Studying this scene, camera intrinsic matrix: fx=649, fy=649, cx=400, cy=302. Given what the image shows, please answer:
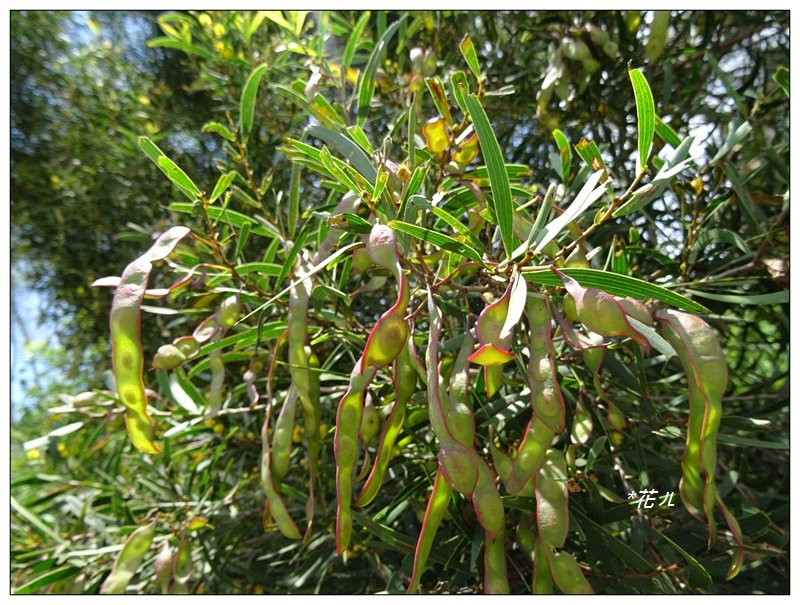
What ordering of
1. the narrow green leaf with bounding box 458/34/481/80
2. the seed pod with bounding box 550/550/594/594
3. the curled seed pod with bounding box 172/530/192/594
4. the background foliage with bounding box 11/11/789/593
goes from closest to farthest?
the seed pod with bounding box 550/550/594/594 < the narrow green leaf with bounding box 458/34/481/80 < the background foliage with bounding box 11/11/789/593 < the curled seed pod with bounding box 172/530/192/594

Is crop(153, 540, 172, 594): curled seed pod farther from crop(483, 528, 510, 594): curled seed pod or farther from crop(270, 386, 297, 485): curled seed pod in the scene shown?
crop(483, 528, 510, 594): curled seed pod

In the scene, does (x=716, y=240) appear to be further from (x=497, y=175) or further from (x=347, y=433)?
(x=347, y=433)

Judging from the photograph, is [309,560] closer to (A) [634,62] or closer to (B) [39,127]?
(A) [634,62]

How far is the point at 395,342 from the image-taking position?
49 centimetres

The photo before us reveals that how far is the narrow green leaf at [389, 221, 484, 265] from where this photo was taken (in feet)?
1.75

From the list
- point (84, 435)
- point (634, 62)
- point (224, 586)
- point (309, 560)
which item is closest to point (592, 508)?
point (309, 560)

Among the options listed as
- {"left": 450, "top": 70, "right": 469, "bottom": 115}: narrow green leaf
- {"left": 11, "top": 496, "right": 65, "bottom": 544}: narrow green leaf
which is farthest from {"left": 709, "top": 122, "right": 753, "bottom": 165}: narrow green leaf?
{"left": 11, "top": 496, "right": 65, "bottom": 544}: narrow green leaf

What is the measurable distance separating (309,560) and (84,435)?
748 mm

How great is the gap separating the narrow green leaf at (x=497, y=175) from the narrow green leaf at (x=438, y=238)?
1.1 inches

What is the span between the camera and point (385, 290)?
3.52 feet

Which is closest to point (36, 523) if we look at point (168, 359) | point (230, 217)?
point (168, 359)

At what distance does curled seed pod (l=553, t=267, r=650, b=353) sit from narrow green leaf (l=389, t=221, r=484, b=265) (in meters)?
0.10

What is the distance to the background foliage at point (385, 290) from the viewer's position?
0.77 metres

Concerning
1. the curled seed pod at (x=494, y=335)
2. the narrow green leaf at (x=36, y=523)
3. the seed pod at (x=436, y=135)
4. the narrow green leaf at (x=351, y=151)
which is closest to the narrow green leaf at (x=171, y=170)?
the narrow green leaf at (x=351, y=151)
